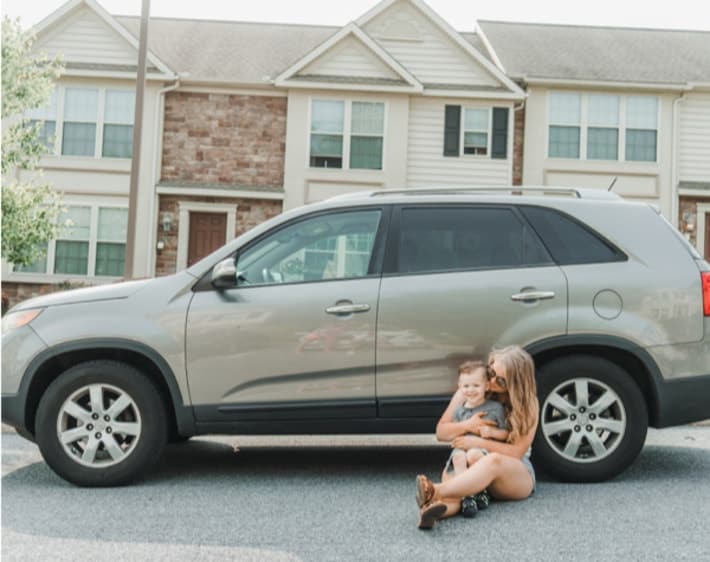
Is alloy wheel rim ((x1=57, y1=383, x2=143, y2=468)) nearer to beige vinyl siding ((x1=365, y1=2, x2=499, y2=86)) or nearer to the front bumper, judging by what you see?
the front bumper

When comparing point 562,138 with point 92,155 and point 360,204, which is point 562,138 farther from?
point 360,204

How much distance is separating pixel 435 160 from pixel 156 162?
6760 millimetres

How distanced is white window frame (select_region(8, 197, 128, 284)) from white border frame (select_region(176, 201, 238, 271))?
1.44 metres

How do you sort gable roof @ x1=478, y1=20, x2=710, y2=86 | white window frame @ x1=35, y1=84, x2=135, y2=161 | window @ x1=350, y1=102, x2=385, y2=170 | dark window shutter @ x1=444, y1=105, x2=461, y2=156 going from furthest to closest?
1. gable roof @ x1=478, y1=20, x2=710, y2=86
2. dark window shutter @ x1=444, y1=105, x2=461, y2=156
3. window @ x1=350, y1=102, x2=385, y2=170
4. white window frame @ x1=35, y1=84, x2=135, y2=161

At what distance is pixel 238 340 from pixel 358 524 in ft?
A: 4.73

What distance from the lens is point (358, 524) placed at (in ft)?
14.6

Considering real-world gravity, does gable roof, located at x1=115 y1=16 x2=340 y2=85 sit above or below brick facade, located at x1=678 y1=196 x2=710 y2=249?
above

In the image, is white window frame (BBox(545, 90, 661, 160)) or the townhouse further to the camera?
white window frame (BBox(545, 90, 661, 160))

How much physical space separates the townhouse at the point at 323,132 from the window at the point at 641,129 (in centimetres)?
3

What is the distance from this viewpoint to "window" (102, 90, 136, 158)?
20.3 metres

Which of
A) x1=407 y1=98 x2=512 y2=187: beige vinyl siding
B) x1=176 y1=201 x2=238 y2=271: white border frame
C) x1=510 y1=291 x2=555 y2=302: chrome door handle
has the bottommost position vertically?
x1=510 y1=291 x2=555 y2=302: chrome door handle

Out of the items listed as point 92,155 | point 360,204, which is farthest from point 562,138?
point 360,204

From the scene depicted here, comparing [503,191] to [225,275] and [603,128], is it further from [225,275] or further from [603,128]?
[603,128]

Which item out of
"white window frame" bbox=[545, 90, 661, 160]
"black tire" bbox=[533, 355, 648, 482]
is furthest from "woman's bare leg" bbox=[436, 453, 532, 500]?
"white window frame" bbox=[545, 90, 661, 160]
